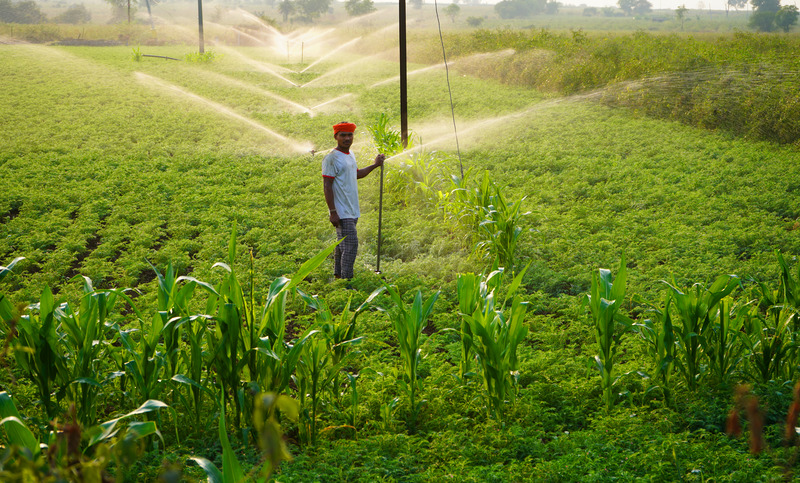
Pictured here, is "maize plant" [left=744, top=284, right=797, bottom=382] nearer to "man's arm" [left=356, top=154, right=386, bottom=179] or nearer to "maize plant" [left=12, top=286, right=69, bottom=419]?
"man's arm" [left=356, top=154, right=386, bottom=179]

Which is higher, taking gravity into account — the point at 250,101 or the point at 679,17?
the point at 679,17

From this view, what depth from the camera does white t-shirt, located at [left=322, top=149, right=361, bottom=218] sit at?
19.2 feet

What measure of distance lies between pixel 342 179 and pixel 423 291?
52.1 inches

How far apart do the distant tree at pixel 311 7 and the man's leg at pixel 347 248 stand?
92.5 meters

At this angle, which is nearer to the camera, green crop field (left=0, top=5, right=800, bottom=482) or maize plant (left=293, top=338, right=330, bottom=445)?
green crop field (left=0, top=5, right=800, bottom=482)

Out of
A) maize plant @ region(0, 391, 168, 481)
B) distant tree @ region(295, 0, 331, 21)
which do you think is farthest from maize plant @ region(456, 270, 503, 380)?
distant tree @ region(295, 0, 331, 21)

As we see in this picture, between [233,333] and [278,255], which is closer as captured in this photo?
[233,333]

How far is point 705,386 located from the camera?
12.6 feet

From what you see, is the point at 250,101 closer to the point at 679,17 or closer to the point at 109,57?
the point at 109,57

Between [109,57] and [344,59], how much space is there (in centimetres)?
1242

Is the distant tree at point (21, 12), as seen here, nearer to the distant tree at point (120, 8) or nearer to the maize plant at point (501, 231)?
the distant tree at point (120, 8)

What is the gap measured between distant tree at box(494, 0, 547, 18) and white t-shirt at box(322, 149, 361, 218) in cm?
10162

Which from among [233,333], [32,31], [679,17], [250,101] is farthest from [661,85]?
[679,17]

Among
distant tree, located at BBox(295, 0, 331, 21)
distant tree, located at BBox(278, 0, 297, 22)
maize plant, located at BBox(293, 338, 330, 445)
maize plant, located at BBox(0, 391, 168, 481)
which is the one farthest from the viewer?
distant tree, located at BBox(295, 0, 331, 21)
